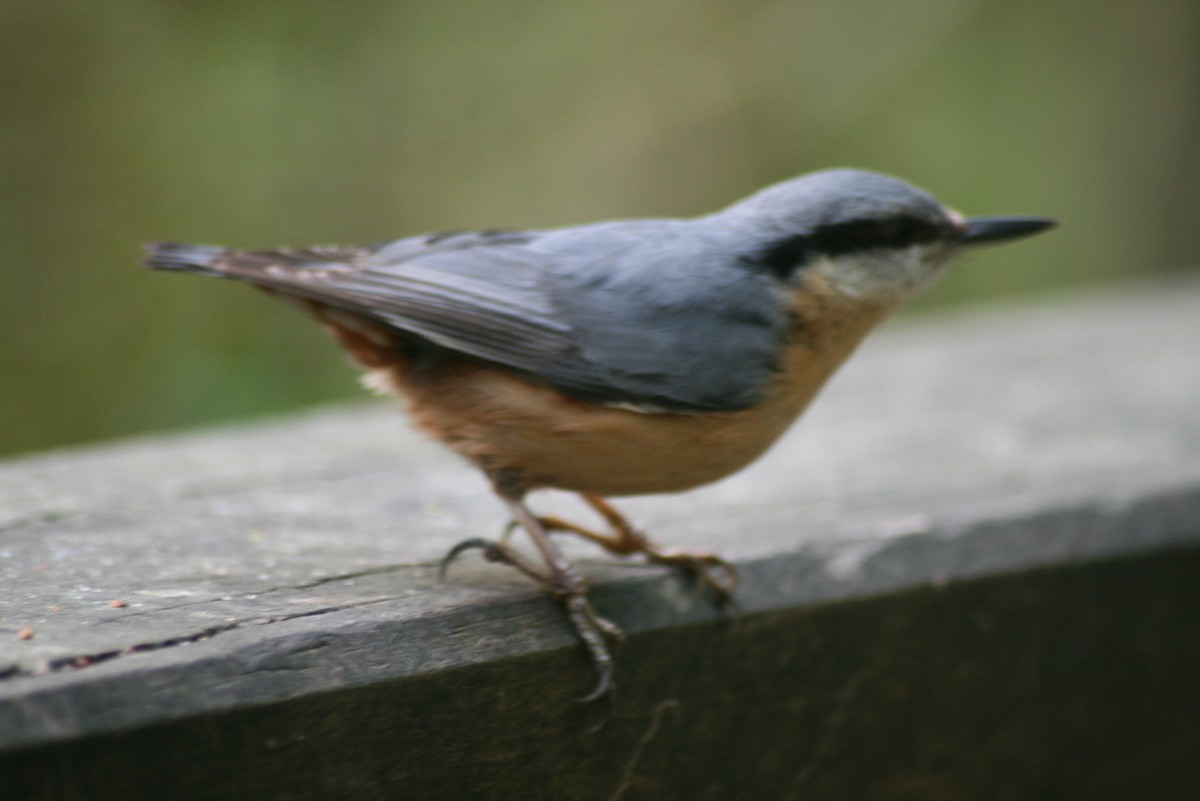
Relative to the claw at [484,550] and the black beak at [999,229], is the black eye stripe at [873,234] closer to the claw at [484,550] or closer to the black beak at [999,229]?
the black beak at [999,229]

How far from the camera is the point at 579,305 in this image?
2.62 metres

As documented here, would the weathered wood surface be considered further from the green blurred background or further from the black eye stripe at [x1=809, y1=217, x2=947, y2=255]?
the green blurred background

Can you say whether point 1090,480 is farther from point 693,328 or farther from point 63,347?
point 63,347

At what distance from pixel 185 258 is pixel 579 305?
2.78ft

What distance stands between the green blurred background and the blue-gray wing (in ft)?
10.9

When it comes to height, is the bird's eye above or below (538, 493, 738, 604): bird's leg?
above

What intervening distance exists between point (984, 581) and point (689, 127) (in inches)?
201

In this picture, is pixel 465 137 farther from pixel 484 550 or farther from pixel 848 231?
pixel 484 550

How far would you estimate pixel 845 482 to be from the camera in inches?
134

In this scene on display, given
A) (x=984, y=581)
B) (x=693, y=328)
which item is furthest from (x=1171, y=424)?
(x=693, y=328)

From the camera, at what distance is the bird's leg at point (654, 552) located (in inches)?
97.0

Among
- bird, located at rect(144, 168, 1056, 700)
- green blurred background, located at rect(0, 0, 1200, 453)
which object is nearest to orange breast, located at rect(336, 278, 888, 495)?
bird, located at rect(144, 168, 1056, 700)

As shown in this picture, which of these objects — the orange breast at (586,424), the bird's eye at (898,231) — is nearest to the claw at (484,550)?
the orange breast at (586,424)

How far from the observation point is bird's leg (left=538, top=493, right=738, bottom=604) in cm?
246
